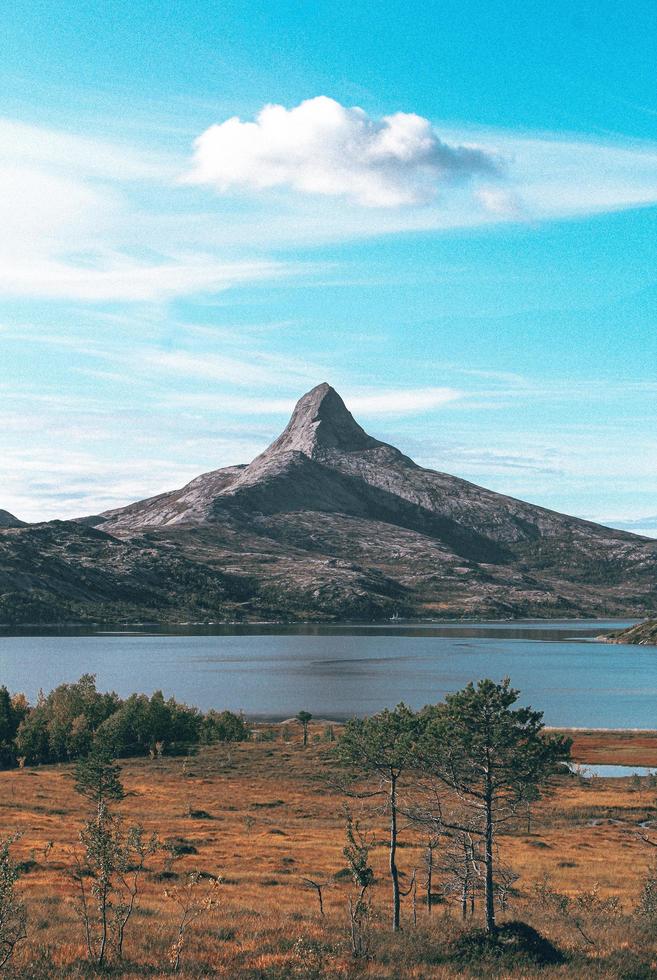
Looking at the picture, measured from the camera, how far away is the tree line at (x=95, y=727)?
128m

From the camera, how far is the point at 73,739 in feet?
424

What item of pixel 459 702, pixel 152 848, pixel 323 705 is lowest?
pixel 323 705

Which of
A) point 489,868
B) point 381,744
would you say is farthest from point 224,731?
point 489,868

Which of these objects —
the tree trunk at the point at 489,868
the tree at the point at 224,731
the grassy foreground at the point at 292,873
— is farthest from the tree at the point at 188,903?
the tree at the point at 224,731

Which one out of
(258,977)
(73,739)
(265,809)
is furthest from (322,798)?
(258,977)

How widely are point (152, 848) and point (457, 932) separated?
12689 mm

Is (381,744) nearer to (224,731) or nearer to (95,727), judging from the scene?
(224,731)

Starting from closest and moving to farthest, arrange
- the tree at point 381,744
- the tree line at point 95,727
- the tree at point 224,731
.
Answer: the tree at point 381,744 → the tree line at point 95,727 → the tree at point 224,731

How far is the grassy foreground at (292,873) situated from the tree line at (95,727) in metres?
6.17

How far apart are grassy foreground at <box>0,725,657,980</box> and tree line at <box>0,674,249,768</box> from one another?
6.17 meters

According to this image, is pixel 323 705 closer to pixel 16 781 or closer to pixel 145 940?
pixel 16 781

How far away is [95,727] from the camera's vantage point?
137 metres

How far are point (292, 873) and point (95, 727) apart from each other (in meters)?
83.2

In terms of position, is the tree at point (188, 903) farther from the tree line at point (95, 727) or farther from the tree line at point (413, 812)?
the tree line at point (95, 727)
